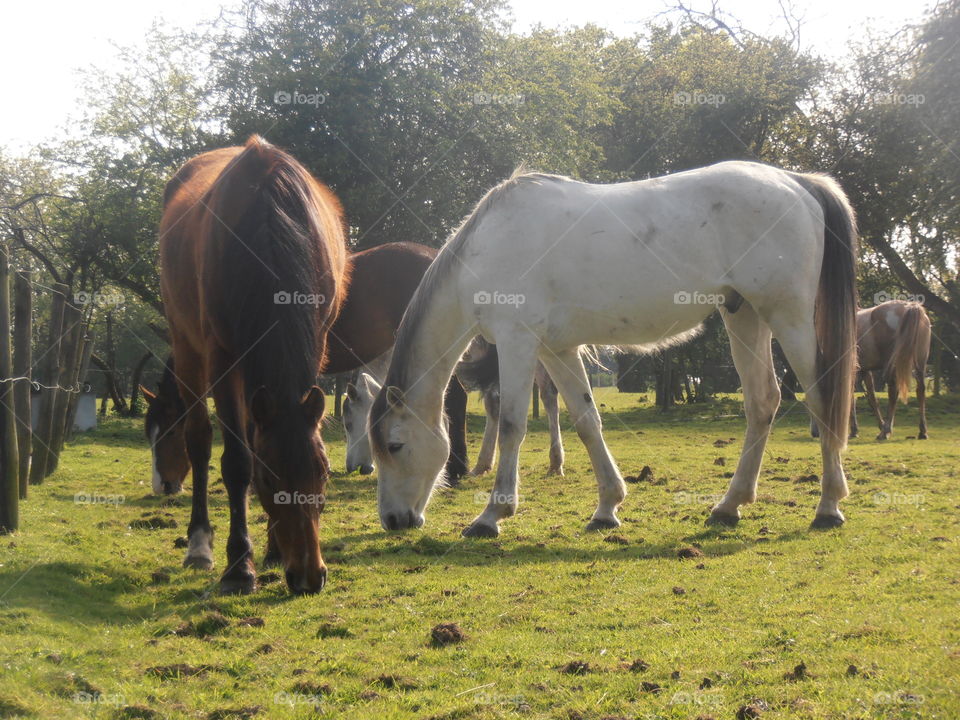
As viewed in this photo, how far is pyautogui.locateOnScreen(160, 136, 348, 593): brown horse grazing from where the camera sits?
13.1 feet

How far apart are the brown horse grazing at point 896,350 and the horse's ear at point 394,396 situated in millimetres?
9433

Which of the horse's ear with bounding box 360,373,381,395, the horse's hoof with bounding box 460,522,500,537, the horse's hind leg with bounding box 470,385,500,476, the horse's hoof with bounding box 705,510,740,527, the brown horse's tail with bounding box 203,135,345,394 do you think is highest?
the brown horse's tail with bounding box 203,135,345,394

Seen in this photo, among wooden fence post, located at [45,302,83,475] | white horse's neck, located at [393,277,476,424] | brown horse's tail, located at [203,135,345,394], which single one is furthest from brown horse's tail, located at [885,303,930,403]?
wooden fence post, located at [45,302,83,475]

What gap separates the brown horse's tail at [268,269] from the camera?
416 centimetres

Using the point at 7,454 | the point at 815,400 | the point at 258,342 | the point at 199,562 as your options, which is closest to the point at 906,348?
the point at 815,400

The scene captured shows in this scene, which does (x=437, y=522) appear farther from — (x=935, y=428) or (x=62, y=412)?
(x=935, y=428)

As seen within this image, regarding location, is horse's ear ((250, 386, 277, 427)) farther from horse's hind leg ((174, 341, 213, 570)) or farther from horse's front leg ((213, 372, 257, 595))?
horse's hind leg ((174, 341, 213, 570))

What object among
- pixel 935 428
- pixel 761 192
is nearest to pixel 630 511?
pixel 761 192

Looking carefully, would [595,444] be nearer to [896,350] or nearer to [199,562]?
[199,562]

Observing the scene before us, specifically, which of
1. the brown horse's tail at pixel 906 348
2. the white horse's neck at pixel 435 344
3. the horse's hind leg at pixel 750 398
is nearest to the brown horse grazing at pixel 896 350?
the brown horse's tail at pixel 906 348

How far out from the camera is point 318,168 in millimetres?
14812

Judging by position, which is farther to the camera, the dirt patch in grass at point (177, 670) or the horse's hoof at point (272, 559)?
the horse's hoof at point (272, 559)

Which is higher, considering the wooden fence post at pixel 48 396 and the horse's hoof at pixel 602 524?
the wooden fence post at pixel 48 396

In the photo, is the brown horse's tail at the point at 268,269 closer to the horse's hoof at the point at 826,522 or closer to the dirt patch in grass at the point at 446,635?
the dirt patch in grass at the point at 446,635
